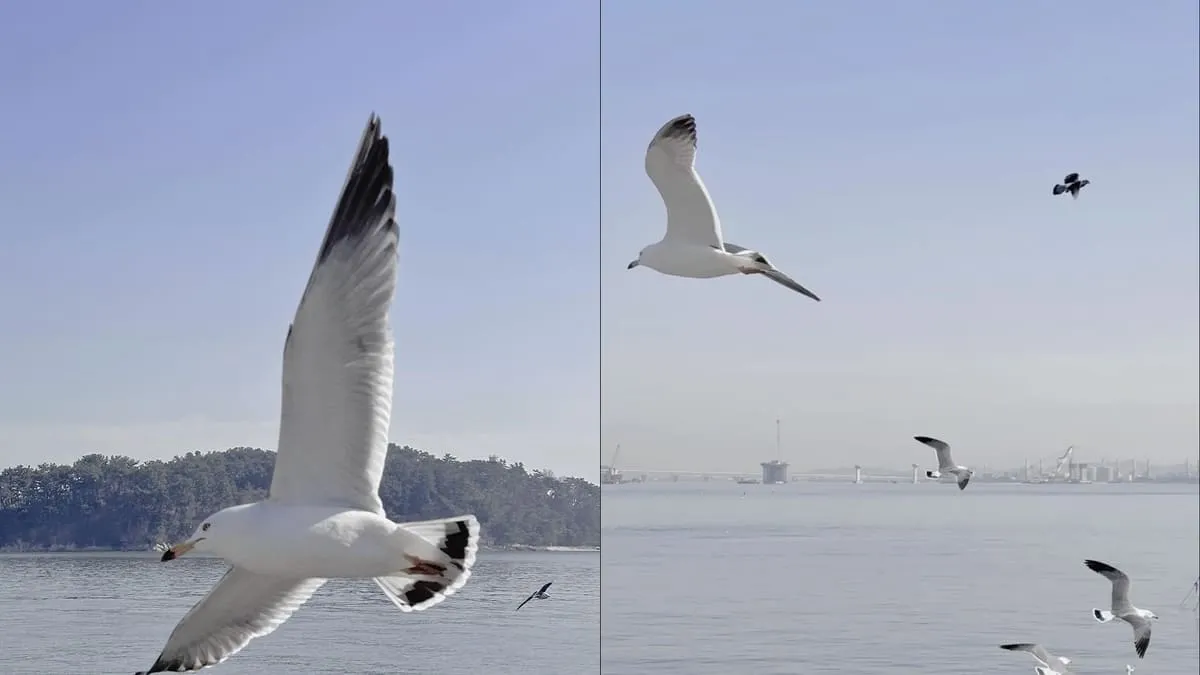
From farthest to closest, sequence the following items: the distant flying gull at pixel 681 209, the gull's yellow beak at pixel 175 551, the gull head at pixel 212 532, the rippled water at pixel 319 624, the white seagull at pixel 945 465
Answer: the rippled water at pixel 319 624 < the white seagull at pixel 945 465 < the distant flying gull at pixel 681 209 < the gull head at pixel 212 532 < the gull's yellow beak at pixel 175 551

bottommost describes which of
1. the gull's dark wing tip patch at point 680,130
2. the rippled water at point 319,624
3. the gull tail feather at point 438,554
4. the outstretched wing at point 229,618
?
the rippled water at point 319,624

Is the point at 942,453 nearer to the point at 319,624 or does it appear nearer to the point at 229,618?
the point at 229,618

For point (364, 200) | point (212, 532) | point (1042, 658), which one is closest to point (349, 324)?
point (364, 200)

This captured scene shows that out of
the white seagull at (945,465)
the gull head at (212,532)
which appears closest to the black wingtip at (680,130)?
the white seagull at (945,465)

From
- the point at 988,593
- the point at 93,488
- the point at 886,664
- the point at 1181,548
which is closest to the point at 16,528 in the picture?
the point at 93,488

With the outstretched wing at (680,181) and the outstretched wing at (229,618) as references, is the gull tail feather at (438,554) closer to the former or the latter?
the outstretched wing at (229,618)

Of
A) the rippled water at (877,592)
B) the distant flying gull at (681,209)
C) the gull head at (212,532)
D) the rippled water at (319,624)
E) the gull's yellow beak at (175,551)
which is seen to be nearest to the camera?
the gull's yellow beak at (175,551)

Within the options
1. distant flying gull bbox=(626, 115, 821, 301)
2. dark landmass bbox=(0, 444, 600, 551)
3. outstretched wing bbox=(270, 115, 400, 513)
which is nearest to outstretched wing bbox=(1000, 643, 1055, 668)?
distant flying gull bbox=(626, 115, 821, 301)

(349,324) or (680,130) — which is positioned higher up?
(680,130)
